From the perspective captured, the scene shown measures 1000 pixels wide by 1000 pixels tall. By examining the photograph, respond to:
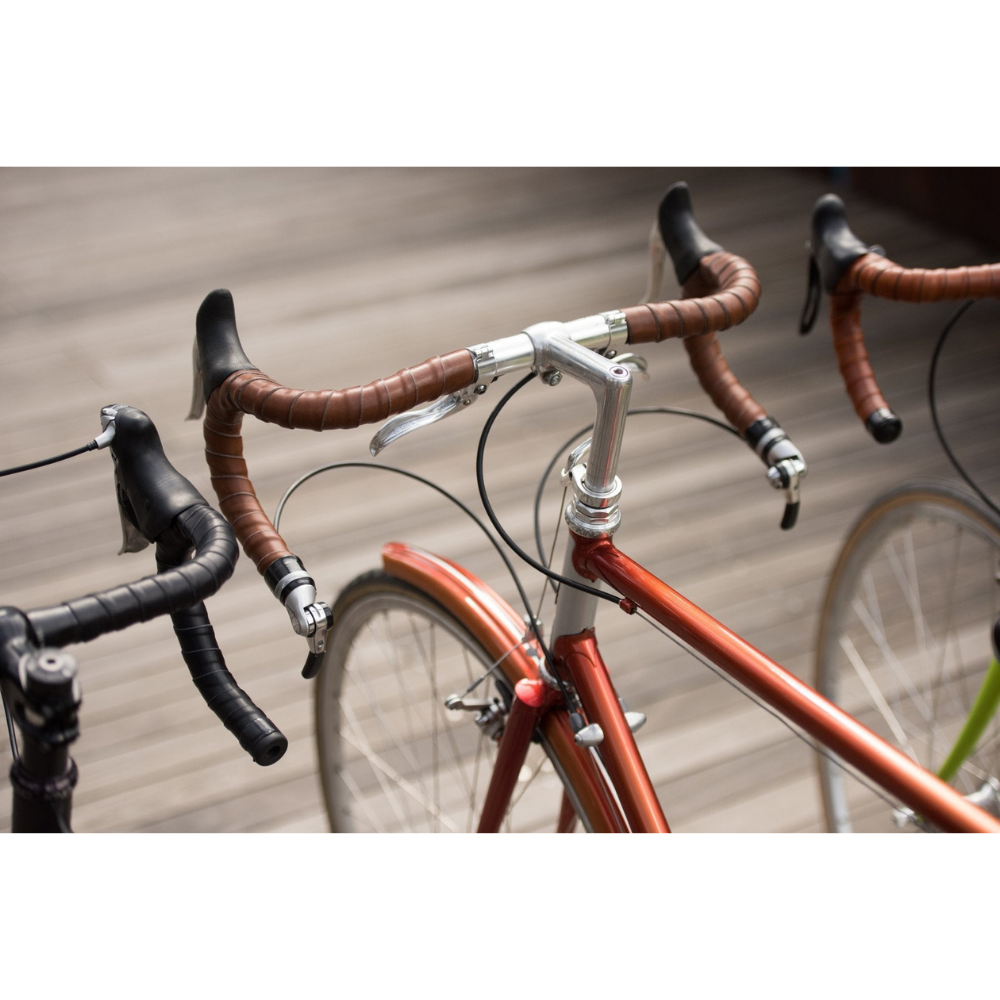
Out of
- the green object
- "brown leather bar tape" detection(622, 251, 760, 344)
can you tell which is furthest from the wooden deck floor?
"brown leather bar tape" detection(622, 251, 760, 344)

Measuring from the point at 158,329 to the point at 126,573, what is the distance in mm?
833

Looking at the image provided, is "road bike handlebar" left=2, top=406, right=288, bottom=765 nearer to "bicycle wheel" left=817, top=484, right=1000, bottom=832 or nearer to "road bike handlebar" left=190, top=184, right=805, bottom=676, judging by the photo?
"road bike handlebar" left=190, top=184, right=805, bottom=676

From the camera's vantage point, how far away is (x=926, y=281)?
832mm

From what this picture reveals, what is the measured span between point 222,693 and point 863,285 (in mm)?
636

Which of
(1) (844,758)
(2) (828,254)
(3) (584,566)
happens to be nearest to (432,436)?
(2) (828,254)

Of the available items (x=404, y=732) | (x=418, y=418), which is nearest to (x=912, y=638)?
(x=404, y=732)

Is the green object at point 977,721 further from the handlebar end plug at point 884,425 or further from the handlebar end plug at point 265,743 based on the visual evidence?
the handlebar end plug at point 265,743

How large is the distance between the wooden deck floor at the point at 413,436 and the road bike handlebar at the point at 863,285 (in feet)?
2.28

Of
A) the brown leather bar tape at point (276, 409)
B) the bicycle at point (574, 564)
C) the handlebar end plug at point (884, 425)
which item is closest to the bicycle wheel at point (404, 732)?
the bicycle at point (574, 564)

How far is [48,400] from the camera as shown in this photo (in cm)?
210

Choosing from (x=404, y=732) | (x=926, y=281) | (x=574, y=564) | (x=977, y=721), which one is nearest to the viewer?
(x=574, y=564)

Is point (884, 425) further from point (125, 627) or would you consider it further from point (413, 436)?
point (413, 436)

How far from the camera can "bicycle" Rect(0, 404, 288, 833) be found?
0.44m

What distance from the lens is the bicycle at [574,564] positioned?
60 cm
